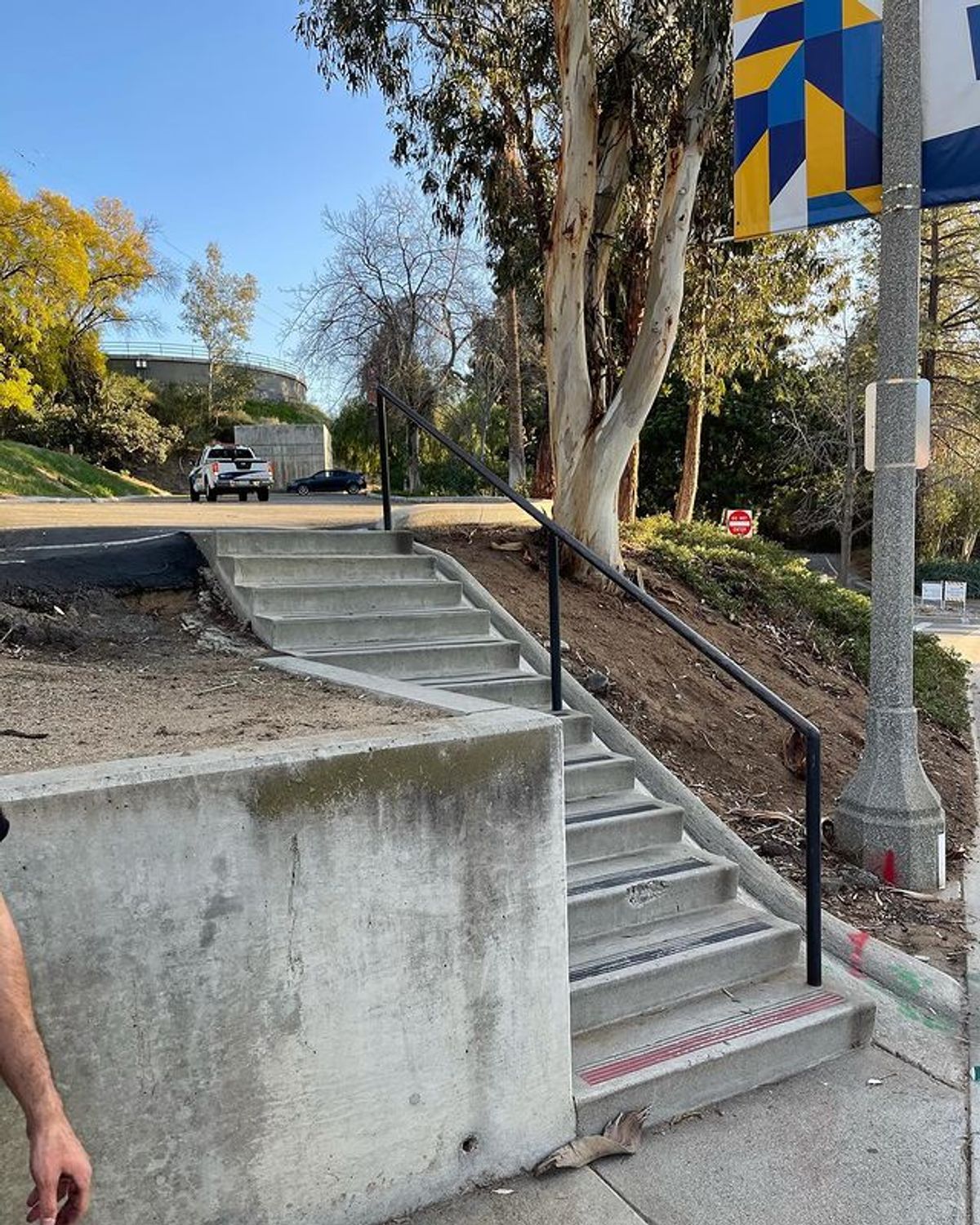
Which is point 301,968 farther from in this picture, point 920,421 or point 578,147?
point 578,147

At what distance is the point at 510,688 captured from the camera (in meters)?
5.25

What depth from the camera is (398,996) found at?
252 cm

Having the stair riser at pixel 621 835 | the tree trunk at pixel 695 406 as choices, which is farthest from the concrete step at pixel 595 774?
the tree trunk at pixel 695 406

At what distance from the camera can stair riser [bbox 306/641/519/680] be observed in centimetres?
508

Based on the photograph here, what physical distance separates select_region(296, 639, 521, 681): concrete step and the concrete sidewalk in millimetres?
2760

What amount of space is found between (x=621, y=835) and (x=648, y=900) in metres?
0.42

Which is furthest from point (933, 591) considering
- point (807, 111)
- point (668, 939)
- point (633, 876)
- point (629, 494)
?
point (668, 939)

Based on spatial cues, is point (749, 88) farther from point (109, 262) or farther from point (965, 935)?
point (109, 262)

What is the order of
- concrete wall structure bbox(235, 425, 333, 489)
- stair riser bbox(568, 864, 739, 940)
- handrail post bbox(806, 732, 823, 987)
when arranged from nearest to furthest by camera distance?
1. handrail post bbox(806, 732, 823, 987)
2. stair riser bbox(568, 864, 739, 940)
3. concrete wall structure bbox(235, 425, 333, 489)

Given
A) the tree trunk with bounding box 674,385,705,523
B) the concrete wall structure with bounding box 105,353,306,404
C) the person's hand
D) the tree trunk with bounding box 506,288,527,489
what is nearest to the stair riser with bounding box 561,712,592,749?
the person's hand

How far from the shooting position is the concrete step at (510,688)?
512 centimetres

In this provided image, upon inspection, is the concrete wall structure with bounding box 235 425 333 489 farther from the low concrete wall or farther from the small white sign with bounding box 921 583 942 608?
the low concrete wall

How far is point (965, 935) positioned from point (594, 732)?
202 centimetres

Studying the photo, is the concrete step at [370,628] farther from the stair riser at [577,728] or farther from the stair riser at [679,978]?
the stair riser at [679,978]
